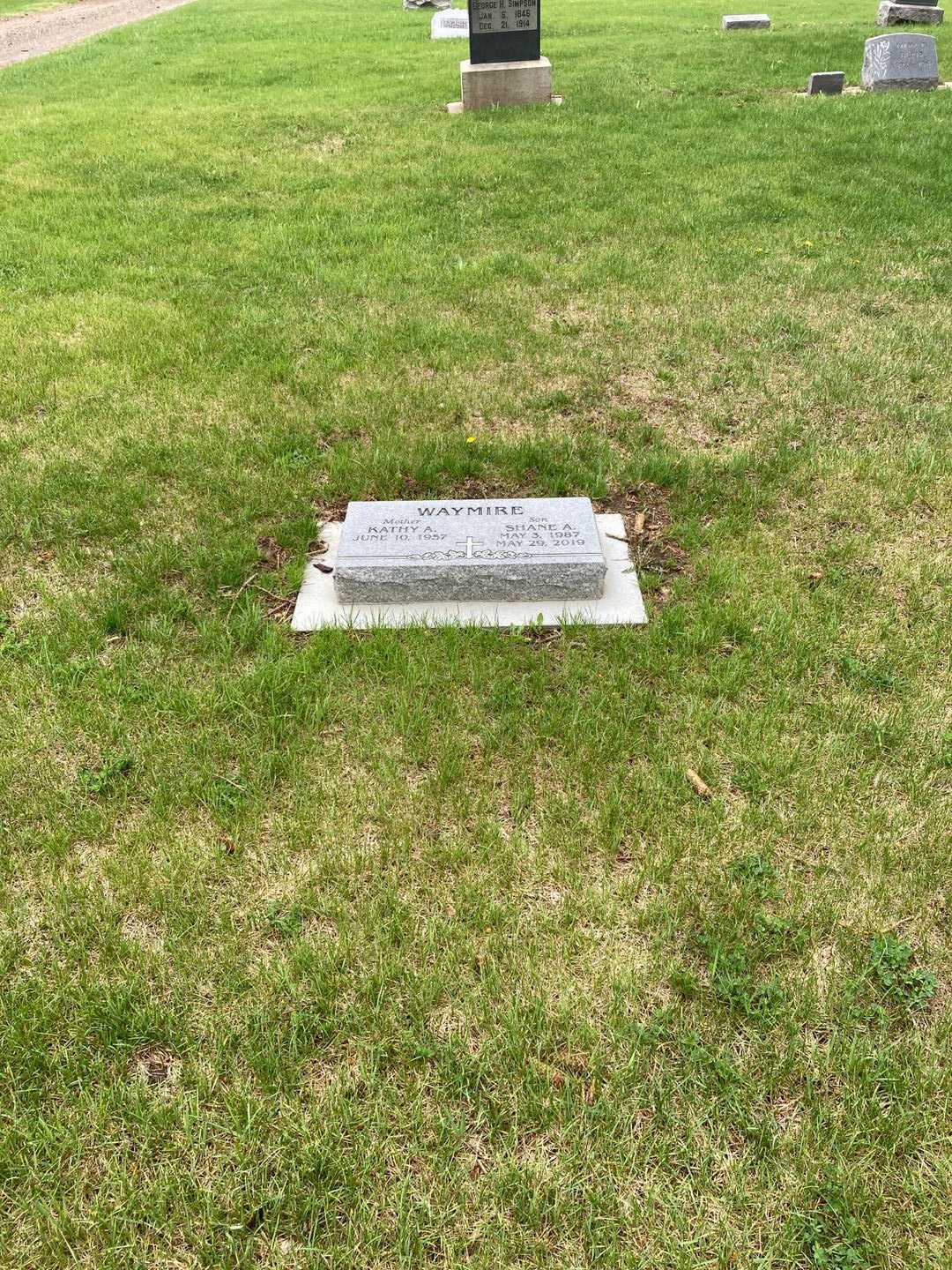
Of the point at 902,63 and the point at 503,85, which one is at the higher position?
the point at 902,63

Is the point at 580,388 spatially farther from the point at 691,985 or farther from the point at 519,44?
the point at 519,44

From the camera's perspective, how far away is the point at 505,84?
12398 millimetres

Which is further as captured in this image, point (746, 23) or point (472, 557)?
point (746, 23)

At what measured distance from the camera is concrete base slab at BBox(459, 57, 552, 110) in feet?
40.2

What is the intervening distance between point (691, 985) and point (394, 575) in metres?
2.10

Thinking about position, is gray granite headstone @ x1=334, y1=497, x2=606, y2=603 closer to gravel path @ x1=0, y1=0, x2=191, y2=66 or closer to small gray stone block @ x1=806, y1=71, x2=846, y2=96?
small gray stone block @ x1=806, y1=71, x2=846, y2=96

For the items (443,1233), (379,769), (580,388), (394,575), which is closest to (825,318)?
(580,388)

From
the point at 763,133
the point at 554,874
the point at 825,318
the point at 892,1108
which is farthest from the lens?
the point at 763,133

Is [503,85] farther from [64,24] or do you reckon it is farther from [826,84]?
[64,24]

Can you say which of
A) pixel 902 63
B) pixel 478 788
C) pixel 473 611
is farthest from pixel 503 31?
pixel 478 788

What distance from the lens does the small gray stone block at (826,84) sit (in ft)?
42.9

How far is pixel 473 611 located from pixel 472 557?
0.24m

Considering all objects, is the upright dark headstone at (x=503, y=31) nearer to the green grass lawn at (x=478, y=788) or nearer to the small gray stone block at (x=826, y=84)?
the small gray stone block at (x=826, y=84)

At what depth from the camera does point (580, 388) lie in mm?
5648
